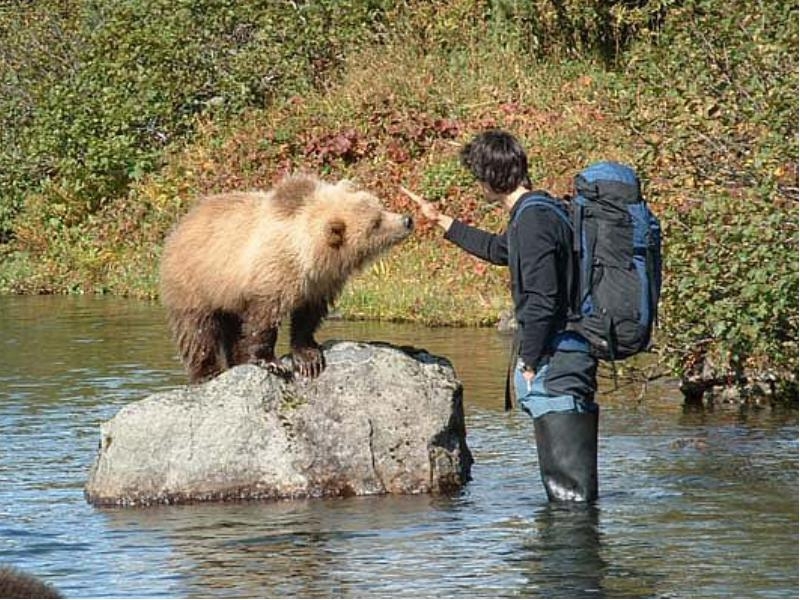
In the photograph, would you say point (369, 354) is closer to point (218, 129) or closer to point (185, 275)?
point (185, 275)

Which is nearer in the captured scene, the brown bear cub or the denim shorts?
the denim shorts

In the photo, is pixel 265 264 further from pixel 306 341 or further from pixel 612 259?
pixel 612 259

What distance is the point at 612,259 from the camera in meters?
8.48

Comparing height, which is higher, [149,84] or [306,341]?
[149,84]

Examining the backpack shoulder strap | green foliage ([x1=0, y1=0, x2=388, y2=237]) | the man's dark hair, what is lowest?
the backpack shoulder strap

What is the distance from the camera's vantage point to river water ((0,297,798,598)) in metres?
7.96

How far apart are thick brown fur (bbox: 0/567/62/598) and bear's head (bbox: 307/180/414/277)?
17.3 ft

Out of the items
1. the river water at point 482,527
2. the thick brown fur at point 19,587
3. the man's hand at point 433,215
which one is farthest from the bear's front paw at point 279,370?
the thick brown fur at point 19,587

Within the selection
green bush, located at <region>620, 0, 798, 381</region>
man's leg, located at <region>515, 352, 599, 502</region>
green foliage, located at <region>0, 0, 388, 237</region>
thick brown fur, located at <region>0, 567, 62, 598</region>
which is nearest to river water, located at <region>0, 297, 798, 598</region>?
man's leg, located at <region>515, 352, 599, 502</region>

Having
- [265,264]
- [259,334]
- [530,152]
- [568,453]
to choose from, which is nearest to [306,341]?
[259,334]

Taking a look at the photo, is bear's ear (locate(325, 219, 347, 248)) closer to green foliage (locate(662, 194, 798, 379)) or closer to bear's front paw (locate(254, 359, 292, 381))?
bear's front paw (locate(254, 359, 292, 381))

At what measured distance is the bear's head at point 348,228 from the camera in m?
10.1

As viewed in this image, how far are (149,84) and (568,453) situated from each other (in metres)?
17.5

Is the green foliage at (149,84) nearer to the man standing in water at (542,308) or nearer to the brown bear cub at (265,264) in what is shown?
the brown bear cub at (265,264)
